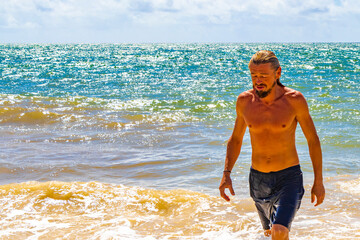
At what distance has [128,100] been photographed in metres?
16.9

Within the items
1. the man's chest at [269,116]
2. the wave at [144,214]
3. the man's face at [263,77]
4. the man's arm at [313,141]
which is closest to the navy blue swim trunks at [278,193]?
the man's arm at [313,141]

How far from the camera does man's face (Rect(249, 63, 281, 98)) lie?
3.25m

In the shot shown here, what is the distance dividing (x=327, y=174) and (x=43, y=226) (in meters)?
4.27

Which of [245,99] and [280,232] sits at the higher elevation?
[245,99]

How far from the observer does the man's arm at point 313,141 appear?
3.25 m

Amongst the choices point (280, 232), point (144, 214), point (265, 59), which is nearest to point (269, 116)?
point (265, 59)

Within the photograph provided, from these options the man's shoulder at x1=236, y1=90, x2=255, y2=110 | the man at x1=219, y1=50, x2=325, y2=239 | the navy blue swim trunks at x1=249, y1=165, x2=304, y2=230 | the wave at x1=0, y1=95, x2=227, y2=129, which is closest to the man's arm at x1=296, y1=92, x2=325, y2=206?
the man at x1=219, y1=50, x2=325, y2=239

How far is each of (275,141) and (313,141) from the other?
0.91 ft

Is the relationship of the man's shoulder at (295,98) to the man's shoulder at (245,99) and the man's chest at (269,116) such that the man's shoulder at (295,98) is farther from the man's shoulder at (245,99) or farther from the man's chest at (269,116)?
the man's shoulder at (245,99)

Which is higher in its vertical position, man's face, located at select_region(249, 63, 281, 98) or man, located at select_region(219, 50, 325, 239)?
man's face, located at select_region(249, 63, 281, 98)

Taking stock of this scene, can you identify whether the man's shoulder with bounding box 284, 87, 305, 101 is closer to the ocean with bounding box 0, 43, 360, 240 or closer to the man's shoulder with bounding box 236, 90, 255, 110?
the man's shoulder with bounding box 236, 90, 255, 110

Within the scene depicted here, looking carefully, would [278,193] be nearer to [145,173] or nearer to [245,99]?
[245,99]

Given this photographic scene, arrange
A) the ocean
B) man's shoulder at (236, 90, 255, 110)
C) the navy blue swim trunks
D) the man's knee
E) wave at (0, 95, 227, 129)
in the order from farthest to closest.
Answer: wave at (0, 95, 227, 129), the ocean, man's shoulder at (236, 90, 255, 110), the navy blue swim trunks, the man's knee

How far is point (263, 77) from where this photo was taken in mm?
3275
